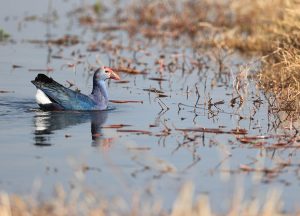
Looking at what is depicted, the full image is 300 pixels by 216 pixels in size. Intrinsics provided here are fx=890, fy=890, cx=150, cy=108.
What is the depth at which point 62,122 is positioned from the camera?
12.5 meters

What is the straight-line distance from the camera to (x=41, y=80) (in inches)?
525

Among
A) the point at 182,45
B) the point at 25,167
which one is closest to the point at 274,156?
the point at 25,167

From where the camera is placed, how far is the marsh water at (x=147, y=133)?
9.09 meters

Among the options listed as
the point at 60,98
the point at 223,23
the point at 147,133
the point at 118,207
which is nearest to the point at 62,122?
the point at 60,98

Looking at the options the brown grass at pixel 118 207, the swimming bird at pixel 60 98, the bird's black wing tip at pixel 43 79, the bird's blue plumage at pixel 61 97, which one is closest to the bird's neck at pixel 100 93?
the swimming bird at pixel 60 98

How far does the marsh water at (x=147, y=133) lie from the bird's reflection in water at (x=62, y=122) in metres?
0.01

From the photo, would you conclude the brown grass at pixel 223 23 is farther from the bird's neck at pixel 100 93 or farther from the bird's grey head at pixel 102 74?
the bird's neck at pixel 100 93

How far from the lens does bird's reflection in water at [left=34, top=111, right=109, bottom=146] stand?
11117 millimetres

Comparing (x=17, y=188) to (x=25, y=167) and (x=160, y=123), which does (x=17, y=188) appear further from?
(x=160, y=123)

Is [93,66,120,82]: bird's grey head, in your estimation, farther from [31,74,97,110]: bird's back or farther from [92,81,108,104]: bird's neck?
[31,74,97,110]: bird's back

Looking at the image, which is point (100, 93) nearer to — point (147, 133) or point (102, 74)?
point (102, 74)

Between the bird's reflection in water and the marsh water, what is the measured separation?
15 mm

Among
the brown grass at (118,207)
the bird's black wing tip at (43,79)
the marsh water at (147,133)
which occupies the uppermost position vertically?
the bird's black wing tip at (43,79)

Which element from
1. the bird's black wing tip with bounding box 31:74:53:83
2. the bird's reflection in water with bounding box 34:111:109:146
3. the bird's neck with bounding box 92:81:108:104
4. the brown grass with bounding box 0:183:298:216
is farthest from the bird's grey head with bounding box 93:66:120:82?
the brown grass with bounding box 0:183:298:216
